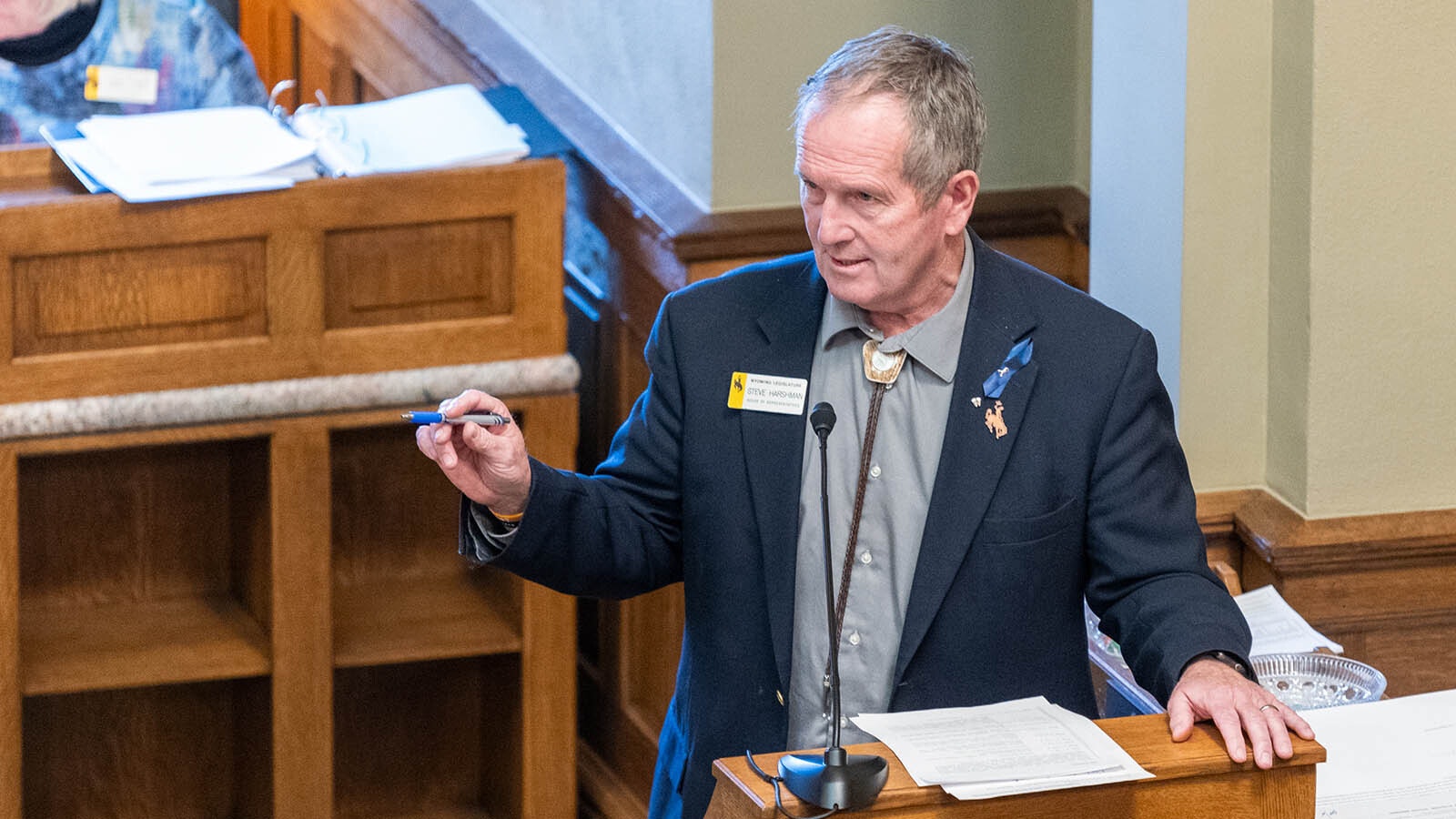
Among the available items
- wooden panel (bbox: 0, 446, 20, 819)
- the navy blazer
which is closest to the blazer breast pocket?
the navy blazer

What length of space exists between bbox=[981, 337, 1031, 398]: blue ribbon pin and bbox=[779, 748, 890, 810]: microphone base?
612 mm

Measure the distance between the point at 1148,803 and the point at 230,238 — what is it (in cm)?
190

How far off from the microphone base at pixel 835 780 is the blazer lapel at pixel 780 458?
0.50 m

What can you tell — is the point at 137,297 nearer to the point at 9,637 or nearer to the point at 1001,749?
the point at 9,637

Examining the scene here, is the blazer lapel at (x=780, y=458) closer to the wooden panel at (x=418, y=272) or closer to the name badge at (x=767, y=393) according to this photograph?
the name badge at (x=767, y=393)

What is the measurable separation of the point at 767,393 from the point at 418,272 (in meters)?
1.20

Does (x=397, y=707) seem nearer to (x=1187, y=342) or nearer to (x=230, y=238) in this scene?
(x=230, y=238)

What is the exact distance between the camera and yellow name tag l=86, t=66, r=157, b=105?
12.4 ft

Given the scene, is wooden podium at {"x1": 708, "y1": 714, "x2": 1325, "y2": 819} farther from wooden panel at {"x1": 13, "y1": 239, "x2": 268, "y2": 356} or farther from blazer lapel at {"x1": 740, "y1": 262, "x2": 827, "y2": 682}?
wooden panel at {"x1": 13, "y1": 239, "x2": 268, "y2": 356}

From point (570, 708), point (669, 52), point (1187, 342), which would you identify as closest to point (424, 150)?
point (669, 52)

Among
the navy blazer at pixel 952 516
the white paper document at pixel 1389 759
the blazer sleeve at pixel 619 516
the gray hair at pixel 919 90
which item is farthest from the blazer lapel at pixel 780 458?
the white paper document at pixel 1389 759

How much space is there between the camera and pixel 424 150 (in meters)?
3.20

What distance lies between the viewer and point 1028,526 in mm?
1996

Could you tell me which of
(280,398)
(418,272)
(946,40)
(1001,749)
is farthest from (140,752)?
(1001,749)
